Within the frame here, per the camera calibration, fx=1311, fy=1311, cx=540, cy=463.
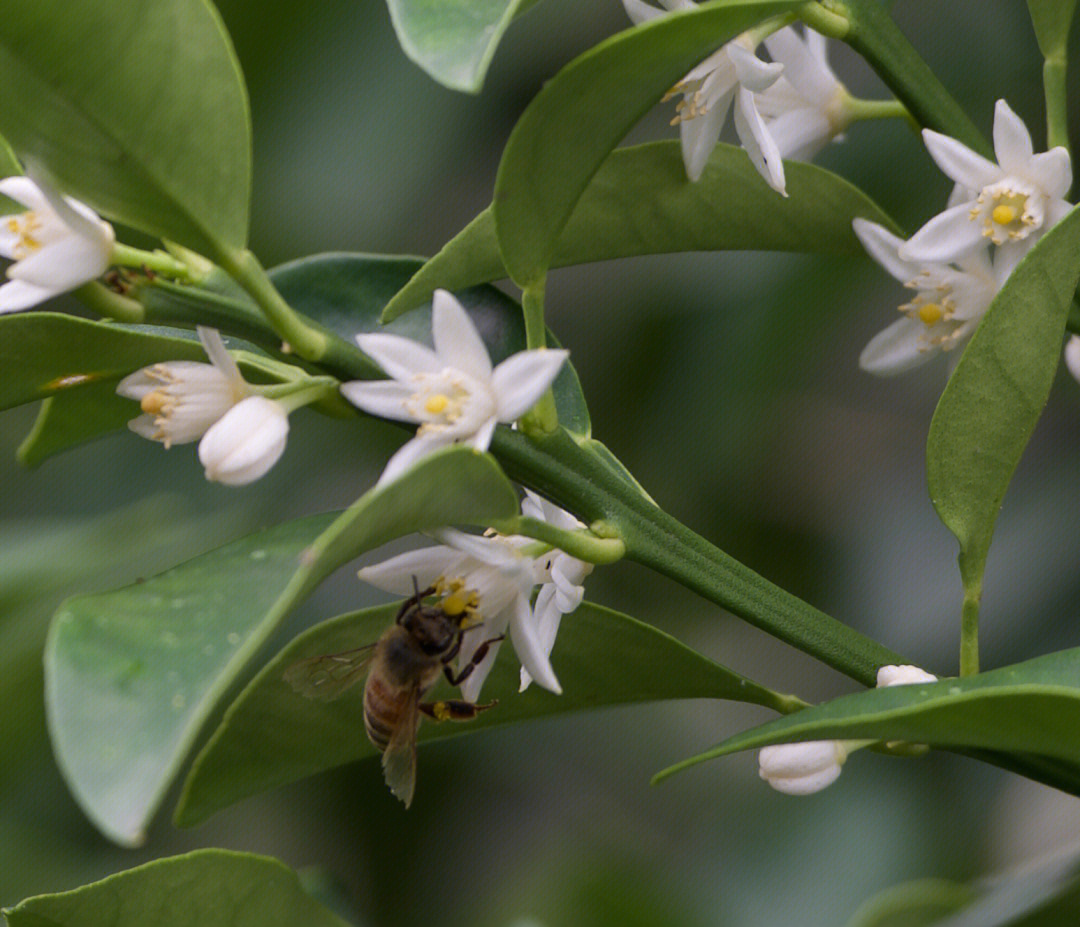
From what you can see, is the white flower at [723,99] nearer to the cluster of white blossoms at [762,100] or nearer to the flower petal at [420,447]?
the cluster of white blossoms at [762,100]

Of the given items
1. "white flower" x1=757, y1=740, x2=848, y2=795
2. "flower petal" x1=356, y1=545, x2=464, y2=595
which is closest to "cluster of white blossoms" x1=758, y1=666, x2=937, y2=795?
"white flower" x1=757, y1=740, x2=848, y2=795

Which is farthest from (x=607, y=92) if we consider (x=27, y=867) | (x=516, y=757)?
(x=516, y=757)

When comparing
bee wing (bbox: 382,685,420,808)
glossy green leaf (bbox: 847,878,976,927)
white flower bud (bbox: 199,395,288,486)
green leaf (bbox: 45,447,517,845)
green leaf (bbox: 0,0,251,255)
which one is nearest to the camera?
green leaf (bbox: 45,447,517,845)

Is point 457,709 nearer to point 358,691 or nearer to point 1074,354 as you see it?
point 358,691

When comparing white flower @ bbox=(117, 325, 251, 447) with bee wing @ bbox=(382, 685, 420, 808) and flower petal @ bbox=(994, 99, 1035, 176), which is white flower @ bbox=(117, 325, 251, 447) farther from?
flower petal @ bbox=(994, 99, 1035, 176)

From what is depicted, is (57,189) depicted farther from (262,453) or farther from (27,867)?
(27,867)

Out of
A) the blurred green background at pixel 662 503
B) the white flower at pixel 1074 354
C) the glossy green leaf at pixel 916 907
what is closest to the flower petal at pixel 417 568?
the white flower at pixel 1074 354
